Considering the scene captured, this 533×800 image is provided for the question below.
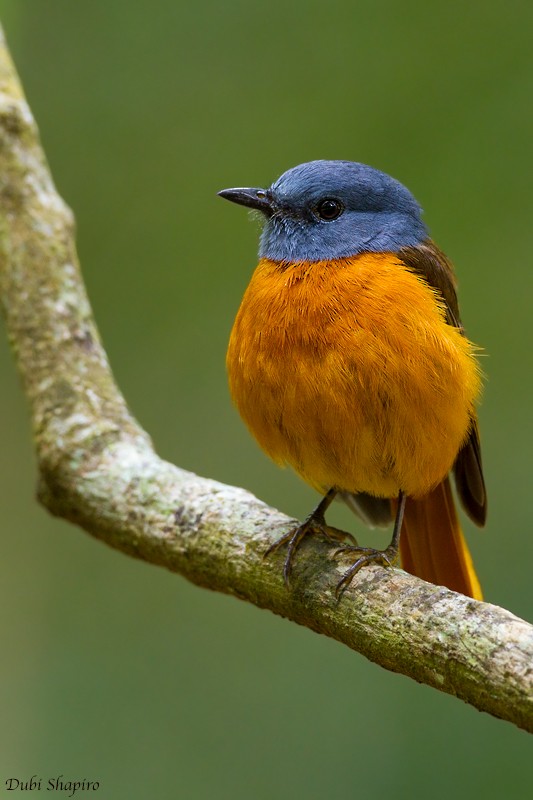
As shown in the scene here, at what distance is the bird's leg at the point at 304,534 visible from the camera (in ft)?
9.46

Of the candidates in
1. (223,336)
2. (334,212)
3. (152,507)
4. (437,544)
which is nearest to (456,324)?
(334,212)

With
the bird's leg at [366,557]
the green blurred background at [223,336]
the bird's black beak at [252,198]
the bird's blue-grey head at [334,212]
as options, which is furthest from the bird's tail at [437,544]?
the bird's black beak at [252,198]

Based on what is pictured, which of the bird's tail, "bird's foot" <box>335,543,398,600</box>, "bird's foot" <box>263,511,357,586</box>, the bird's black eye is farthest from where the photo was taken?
→ the bird's tail

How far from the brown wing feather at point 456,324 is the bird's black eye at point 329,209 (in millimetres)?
275

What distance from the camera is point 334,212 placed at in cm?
338

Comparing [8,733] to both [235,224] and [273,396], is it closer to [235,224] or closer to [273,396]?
[273,396]

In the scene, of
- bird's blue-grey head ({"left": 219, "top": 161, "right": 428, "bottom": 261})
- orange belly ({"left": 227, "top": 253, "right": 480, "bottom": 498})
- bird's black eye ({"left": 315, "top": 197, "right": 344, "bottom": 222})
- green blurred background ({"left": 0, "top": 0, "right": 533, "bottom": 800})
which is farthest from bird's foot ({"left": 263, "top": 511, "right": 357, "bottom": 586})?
green blurred background ({"left": 0, "top": 0, "right": 533, "bottom": 800})

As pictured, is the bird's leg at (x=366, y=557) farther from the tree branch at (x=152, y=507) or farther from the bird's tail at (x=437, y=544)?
the bird's tail at (x=437, y=544)

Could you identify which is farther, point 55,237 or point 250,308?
point 55,237

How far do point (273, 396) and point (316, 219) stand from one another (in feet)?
2.42

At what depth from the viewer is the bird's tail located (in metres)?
3.55

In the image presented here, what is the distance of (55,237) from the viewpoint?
3.80 metres

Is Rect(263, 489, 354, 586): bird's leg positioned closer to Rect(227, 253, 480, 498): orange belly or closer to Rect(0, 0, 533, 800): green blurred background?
Rect(227, 253, 480, 498): orange belly

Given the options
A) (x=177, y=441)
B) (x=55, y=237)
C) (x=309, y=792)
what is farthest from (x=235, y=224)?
(x=309, y=792)
